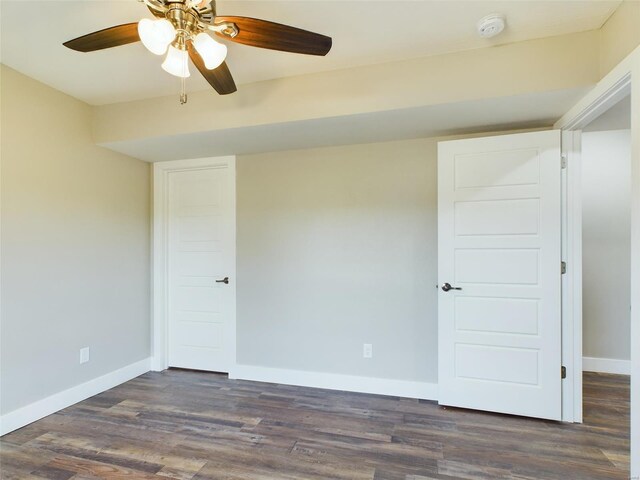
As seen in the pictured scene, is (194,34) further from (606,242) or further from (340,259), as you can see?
(606,242)

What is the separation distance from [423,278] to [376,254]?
0.44 m

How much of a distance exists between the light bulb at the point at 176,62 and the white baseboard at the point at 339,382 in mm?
2519

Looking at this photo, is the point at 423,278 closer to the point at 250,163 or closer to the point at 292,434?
the point at 292,434

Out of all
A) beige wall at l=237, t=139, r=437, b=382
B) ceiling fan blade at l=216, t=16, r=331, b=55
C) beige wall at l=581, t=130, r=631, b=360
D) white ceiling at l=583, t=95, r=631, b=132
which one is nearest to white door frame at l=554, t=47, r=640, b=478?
white ceiling at l=583, t=95, r=631, b=132

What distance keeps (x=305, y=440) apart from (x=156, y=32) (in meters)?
2.36

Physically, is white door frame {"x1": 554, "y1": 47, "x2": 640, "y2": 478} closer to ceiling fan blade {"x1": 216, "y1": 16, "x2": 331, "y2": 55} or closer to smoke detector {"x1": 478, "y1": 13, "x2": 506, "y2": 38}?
smoke detector {"x1": 478, "y1": 13, "x2": 506, "y2": 38}

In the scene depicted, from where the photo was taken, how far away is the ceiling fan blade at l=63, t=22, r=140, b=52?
1.39 metres

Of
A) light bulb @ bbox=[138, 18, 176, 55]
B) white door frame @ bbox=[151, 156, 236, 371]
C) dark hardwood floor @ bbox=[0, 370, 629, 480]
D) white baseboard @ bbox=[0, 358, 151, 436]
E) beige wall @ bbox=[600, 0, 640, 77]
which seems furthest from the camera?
white door frame @ bbox=[151, 156, 236, 371]

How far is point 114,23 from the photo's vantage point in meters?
1.73

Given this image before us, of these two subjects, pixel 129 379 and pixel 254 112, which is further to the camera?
pixel 129 379

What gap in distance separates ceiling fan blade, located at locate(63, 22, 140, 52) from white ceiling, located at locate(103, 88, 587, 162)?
101 centimetres

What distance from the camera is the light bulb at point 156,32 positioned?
1266 mm

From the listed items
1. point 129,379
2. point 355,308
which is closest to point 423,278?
point 355,308

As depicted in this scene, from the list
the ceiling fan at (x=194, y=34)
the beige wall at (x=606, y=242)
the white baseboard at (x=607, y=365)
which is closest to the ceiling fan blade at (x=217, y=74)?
the ceiling fan at (x=194, y=34)
